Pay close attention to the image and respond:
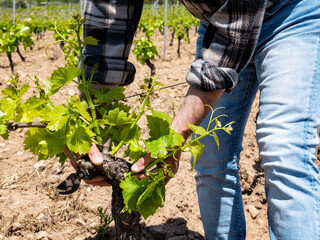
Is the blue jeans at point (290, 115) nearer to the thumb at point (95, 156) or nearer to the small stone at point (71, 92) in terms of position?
the thumb at point (95, 156)

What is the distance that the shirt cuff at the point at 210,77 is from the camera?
1.36 meters

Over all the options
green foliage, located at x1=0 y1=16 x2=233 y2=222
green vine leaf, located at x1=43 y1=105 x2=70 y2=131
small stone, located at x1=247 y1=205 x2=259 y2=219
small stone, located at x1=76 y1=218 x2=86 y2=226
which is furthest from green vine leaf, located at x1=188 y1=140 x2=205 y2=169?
small stone, located at x1=247 y1=205 x2=259 y2=219

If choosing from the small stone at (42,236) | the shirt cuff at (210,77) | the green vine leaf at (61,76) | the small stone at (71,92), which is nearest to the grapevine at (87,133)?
the green vine leaf at (61,76)

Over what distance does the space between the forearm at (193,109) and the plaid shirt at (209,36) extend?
0.13 feet

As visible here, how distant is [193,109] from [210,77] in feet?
0.51

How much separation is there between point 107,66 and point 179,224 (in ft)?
4.77

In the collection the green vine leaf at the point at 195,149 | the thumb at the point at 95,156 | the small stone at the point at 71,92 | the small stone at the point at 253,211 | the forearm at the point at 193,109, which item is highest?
the forearm at the point at 193,109

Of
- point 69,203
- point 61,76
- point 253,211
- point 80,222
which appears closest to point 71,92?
point 69,203

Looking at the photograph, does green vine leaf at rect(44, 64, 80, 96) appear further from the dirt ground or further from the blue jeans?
the dirt ground

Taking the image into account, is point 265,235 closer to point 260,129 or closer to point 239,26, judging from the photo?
point 260,129

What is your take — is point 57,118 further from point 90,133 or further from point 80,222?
point 80,222

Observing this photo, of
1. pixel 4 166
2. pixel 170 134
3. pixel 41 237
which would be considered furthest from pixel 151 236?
pixel 4 166

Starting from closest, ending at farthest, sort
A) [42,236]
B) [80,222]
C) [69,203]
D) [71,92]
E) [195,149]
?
[195,149]
[42,236]
[80,222]
[69,203]
[71,92]

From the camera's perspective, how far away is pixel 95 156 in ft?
4.63
